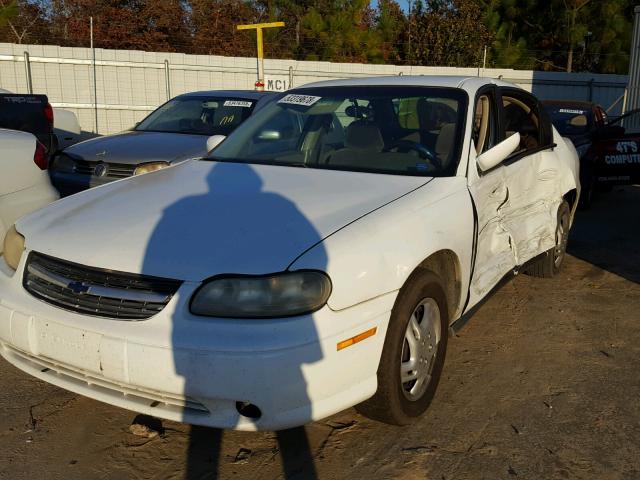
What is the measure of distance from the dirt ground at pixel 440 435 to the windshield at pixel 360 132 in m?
1.27

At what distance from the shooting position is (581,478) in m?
2.72

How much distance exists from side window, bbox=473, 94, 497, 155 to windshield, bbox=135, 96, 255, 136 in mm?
4212

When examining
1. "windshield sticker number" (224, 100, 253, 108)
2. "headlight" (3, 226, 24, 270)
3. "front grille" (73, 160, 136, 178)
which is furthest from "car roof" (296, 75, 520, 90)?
"windshield sticker number" (224, 100, 253, 108)

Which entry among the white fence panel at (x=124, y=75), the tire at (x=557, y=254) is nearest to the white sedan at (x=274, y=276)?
the tire at (x=557, y=254)

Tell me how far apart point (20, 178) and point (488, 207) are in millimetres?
3200

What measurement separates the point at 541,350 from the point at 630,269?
92.9 inches

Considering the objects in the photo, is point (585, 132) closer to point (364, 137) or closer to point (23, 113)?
point (364, 137)

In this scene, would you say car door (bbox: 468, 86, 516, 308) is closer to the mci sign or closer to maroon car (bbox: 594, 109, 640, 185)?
maroon car (bbox: 594, 109, 640, 185)

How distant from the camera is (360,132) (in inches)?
155

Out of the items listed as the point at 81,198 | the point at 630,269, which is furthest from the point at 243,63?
the point at 81,198

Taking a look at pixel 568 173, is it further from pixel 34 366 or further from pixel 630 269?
pixel 34 366

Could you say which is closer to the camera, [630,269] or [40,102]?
[630,269]

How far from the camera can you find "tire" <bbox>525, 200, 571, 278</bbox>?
17.3ft

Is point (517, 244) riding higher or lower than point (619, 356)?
higher
